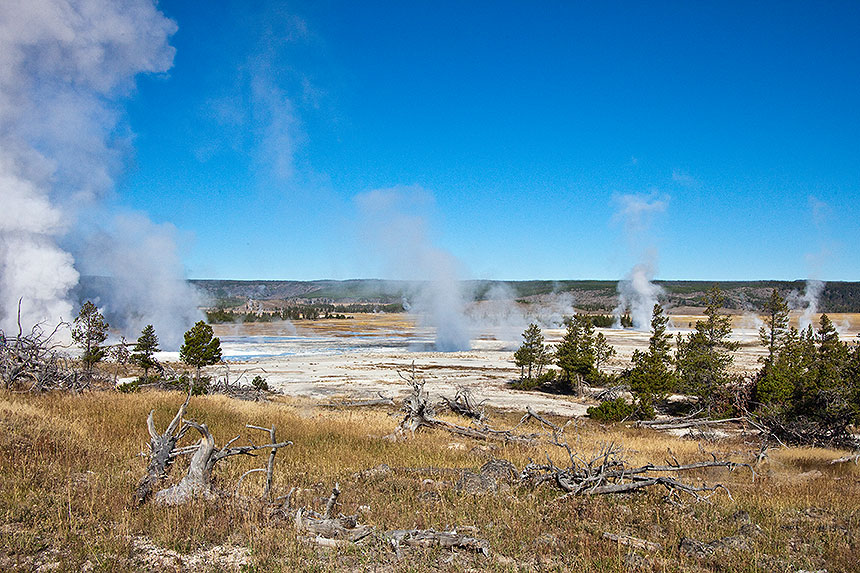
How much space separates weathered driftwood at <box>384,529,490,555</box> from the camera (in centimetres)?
545

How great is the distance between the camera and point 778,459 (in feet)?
46.8

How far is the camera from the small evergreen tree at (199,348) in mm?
35562

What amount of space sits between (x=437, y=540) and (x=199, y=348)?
112 ft

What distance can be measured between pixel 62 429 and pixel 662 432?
2178 cm

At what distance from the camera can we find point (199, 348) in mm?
36000

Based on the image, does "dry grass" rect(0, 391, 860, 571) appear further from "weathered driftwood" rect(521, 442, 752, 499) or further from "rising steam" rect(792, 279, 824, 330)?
"rising steam" rect(792, 279, 824, 330)

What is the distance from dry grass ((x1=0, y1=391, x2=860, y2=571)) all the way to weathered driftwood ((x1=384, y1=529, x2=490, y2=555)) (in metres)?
0.14

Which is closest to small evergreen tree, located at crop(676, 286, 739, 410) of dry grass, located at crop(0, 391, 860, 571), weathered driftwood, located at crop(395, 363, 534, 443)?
weathered driftwood, located at crop(395, 363, 534, 443)

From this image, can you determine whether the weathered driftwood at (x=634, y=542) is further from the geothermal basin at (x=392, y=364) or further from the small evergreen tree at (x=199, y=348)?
the small evergreen tree at (x=199, y=348)

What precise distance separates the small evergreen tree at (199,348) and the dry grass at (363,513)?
85.1ft

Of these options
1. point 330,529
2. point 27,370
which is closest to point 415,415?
point 330,529

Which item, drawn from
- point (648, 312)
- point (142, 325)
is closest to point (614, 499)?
point (142, 325)

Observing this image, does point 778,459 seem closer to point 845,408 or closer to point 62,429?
point 845,408

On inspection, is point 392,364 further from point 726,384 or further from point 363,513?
point 363,513
